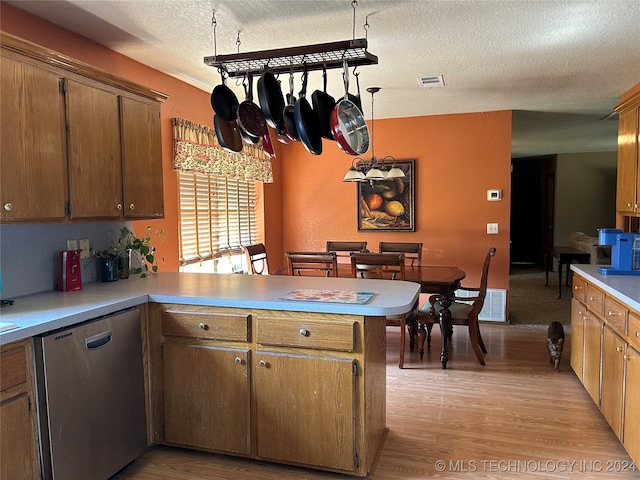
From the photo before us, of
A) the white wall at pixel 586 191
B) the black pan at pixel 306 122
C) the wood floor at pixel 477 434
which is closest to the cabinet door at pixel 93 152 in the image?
the black pan at pixel 306 122

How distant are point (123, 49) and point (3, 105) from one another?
50.0 inches

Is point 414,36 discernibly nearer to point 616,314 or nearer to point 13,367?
point 616,314

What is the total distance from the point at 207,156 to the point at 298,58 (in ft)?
6.33

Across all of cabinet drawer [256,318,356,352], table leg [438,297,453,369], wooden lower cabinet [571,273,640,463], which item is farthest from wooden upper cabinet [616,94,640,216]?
cabinet drawer [256,318,356,352]

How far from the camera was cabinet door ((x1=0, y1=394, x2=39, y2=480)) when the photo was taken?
1.67 m

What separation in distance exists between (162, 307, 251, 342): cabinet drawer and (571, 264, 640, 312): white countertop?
190 cm

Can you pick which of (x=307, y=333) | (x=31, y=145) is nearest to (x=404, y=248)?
(x=307, y=333)

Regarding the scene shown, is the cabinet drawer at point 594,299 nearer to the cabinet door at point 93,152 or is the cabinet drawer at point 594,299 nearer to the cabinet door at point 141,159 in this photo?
the cabinet door at point 141,159

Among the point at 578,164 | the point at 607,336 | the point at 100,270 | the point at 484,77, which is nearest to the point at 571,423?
the point at 607,336

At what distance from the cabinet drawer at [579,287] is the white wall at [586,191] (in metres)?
7.18

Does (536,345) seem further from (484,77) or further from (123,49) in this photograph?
(123,49)

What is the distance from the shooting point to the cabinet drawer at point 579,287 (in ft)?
10.3

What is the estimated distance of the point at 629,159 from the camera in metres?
3.50

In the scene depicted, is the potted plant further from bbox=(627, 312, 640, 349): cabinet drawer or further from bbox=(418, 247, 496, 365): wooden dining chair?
bbox=(627, 312, 640, 349): cabinet drawer
